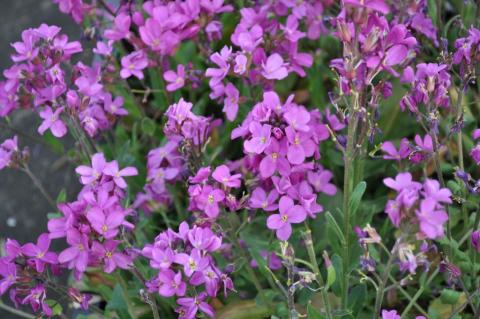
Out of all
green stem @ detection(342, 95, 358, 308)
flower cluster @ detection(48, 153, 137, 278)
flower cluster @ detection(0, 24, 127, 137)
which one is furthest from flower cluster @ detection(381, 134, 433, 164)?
flower cluster @ detection(0, 24, 127, 137)

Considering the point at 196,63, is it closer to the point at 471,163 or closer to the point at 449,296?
the point at 471,163

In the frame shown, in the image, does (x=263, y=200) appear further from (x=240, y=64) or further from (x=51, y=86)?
(x=51, y=86)

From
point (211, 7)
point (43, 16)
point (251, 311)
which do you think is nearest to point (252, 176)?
point (251, 311)

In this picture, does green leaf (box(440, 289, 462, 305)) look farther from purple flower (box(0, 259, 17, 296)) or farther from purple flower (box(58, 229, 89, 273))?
purple flower (box(0, 259, 17, 296))

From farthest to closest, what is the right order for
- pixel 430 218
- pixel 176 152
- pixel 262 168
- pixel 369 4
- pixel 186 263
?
pixel 176 152 → pixel 262 168 → pixel 186 263 → pixel 369 4 → pixel 430 218

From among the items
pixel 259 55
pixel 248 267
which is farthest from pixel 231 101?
pixel 248 267
